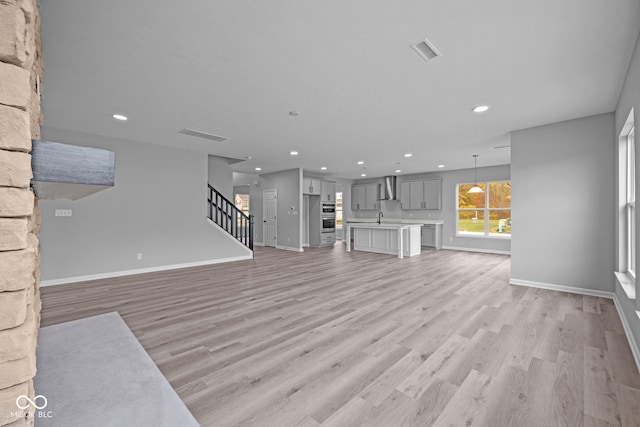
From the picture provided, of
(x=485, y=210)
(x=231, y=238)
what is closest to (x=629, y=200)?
(x=485, y=210)

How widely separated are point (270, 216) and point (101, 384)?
8.58 meters

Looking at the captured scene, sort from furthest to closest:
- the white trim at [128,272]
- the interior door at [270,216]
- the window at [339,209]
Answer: the window at [339,209] → the interior door at [270,216] → the white trim at [128,272]

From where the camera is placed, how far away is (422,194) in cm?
1005

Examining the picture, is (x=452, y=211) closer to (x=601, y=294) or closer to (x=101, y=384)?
(x=601, y=294)

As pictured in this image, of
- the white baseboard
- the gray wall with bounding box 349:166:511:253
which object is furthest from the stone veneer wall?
the gray wall with bounding box 349:166:511:253

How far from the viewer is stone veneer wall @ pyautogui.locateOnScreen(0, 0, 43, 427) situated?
2.63 feet

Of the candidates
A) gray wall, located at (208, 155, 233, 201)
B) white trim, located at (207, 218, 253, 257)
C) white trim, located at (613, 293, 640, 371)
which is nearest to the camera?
white trim, located at (613, 293, 640, 371)

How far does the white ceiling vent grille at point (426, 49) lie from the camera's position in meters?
2.39

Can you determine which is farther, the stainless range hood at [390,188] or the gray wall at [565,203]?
the stainless range hood at [390,188]

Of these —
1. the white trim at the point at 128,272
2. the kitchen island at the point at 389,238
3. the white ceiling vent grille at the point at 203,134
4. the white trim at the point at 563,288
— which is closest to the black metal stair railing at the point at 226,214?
the white trim at the point at 128,272

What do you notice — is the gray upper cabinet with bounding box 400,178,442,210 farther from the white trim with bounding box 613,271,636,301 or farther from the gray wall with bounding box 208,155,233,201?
the gray wall with bounding box 208,155,233,201

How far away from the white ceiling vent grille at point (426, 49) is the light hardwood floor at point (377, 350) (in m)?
2.66

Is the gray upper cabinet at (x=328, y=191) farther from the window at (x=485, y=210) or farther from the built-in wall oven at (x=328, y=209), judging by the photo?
the window at (x=485, y=210)

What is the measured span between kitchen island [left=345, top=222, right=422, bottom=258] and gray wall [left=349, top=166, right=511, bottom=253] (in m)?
1.81
